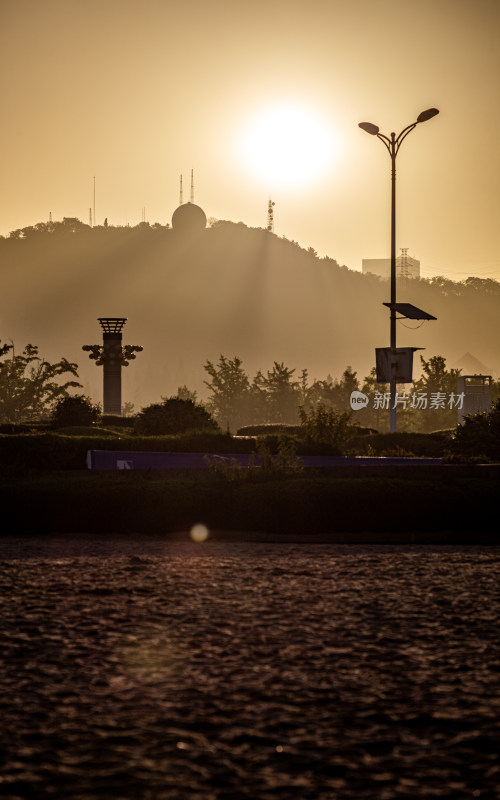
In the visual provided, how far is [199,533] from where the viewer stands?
1473 cm

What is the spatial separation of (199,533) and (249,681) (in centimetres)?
805

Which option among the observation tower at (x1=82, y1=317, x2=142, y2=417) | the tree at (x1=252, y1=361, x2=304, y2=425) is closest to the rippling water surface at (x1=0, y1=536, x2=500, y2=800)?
the observation tower at (x1=82, y1=317, x2=142, y2=417)

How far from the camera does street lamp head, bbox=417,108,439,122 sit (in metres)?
29.7

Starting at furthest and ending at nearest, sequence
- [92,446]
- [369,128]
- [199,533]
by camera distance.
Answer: [369,128] → [92,446] → [199,533]

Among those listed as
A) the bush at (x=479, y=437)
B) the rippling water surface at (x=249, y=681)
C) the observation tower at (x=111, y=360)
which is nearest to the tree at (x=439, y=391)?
the observation tower at (x=111, y=360)

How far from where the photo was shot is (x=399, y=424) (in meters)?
74.8

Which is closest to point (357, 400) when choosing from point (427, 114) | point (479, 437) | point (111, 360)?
point (111, 360)

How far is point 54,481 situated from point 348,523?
5487 millimetres

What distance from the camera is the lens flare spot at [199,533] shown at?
14.4m

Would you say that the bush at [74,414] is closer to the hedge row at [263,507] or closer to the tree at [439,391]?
the hedge row at [263,507]

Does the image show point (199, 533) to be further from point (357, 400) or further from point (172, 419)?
point (357, 400)

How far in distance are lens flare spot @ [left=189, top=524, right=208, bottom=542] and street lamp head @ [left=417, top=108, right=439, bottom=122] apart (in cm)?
1982

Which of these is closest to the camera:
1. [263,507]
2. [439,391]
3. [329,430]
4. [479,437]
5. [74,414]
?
[263,507]

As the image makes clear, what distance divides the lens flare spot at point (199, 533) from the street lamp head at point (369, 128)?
20.1 m
